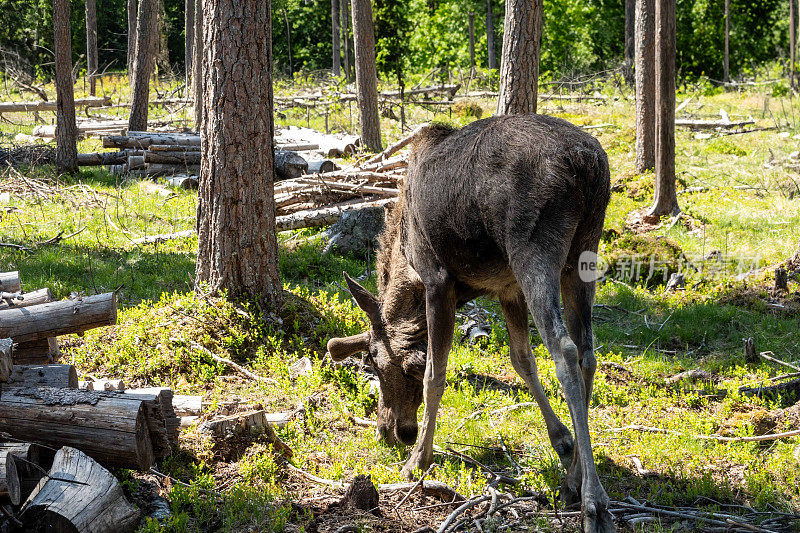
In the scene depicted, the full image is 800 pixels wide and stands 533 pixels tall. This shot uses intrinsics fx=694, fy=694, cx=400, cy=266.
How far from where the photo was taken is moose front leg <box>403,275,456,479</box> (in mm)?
4938

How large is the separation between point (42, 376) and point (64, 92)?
1118 centimetres

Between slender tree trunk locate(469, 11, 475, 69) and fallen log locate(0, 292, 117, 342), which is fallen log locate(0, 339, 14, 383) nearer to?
fallen log locate(0, 292, 117, 342)

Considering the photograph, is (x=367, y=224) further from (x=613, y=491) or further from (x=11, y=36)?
(x=11, y=36)

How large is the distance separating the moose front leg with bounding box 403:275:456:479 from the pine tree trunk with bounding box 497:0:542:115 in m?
5.46

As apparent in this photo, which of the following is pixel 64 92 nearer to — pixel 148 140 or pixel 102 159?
pixel 102 159

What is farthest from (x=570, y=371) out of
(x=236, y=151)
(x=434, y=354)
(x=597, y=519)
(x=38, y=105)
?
(x=38, y=105)

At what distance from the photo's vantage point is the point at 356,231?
408 inches

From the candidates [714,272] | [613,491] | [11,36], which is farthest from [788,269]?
[11,36]

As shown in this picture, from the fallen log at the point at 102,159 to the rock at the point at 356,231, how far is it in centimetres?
753

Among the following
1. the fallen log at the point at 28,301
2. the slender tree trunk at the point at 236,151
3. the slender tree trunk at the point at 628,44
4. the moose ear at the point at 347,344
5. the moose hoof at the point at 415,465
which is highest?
the slender tree trunk at the point at 628,44

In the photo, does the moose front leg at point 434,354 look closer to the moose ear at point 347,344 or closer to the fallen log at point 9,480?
the moose ear at point 347,344

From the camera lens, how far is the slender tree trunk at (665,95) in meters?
11.2

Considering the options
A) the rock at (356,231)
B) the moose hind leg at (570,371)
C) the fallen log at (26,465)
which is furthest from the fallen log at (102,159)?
the moose hind leg at (570,371)

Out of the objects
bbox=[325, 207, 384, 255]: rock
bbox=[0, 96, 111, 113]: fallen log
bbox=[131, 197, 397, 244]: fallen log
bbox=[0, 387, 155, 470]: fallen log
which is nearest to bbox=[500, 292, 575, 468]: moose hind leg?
bbox=[0, 387, 155, 470]: fallen log
